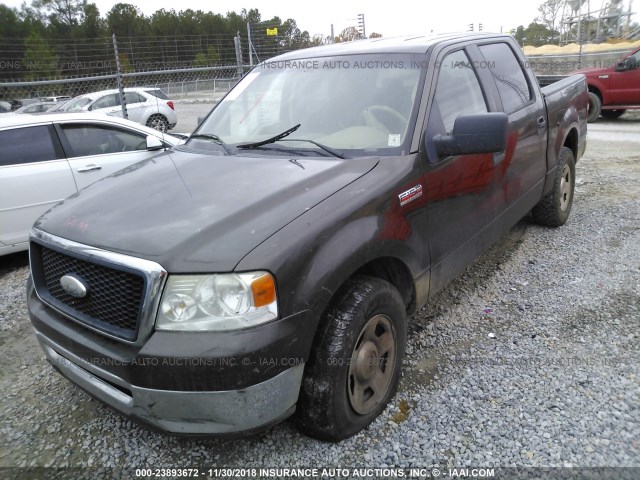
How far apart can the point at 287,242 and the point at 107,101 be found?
1556 centimetres

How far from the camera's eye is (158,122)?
606 inches

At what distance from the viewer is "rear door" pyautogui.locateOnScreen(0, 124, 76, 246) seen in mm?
4871

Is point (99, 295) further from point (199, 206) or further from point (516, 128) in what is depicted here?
point (516, 128)

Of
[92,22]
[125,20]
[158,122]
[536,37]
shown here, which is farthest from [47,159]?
[125,20]

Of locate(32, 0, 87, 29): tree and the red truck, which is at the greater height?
locate(32, 0, 87, 29): tree

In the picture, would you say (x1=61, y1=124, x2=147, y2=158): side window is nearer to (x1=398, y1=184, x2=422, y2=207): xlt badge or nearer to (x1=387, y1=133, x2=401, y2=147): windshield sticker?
(x1=387, y1=133, x2=401, y2=147): windshield sticker

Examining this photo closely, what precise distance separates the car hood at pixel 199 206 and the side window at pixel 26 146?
8.55ft

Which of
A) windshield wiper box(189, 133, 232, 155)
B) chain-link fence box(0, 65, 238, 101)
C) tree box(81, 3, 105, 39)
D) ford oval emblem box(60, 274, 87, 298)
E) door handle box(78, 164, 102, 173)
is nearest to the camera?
ford oval emblem box(60, 274, 87, 298)

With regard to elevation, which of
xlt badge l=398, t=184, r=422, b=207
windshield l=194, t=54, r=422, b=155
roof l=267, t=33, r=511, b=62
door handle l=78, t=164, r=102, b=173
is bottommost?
door handle l=78, t=164, r=102, b=173

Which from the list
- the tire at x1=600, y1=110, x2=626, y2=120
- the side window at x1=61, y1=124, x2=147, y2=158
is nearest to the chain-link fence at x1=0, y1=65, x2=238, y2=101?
the tire at x1=600, y1=110, x2=626, y2=120

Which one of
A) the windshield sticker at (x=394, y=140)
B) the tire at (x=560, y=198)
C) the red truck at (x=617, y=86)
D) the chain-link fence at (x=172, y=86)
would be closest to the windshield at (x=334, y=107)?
the windshield sticker at (x=394, y=140)

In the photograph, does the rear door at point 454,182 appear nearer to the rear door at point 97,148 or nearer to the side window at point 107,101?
the rear door at point 97,148

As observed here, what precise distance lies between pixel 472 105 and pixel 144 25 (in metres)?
44.6

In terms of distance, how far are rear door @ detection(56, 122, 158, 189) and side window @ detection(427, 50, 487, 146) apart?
135 inches
